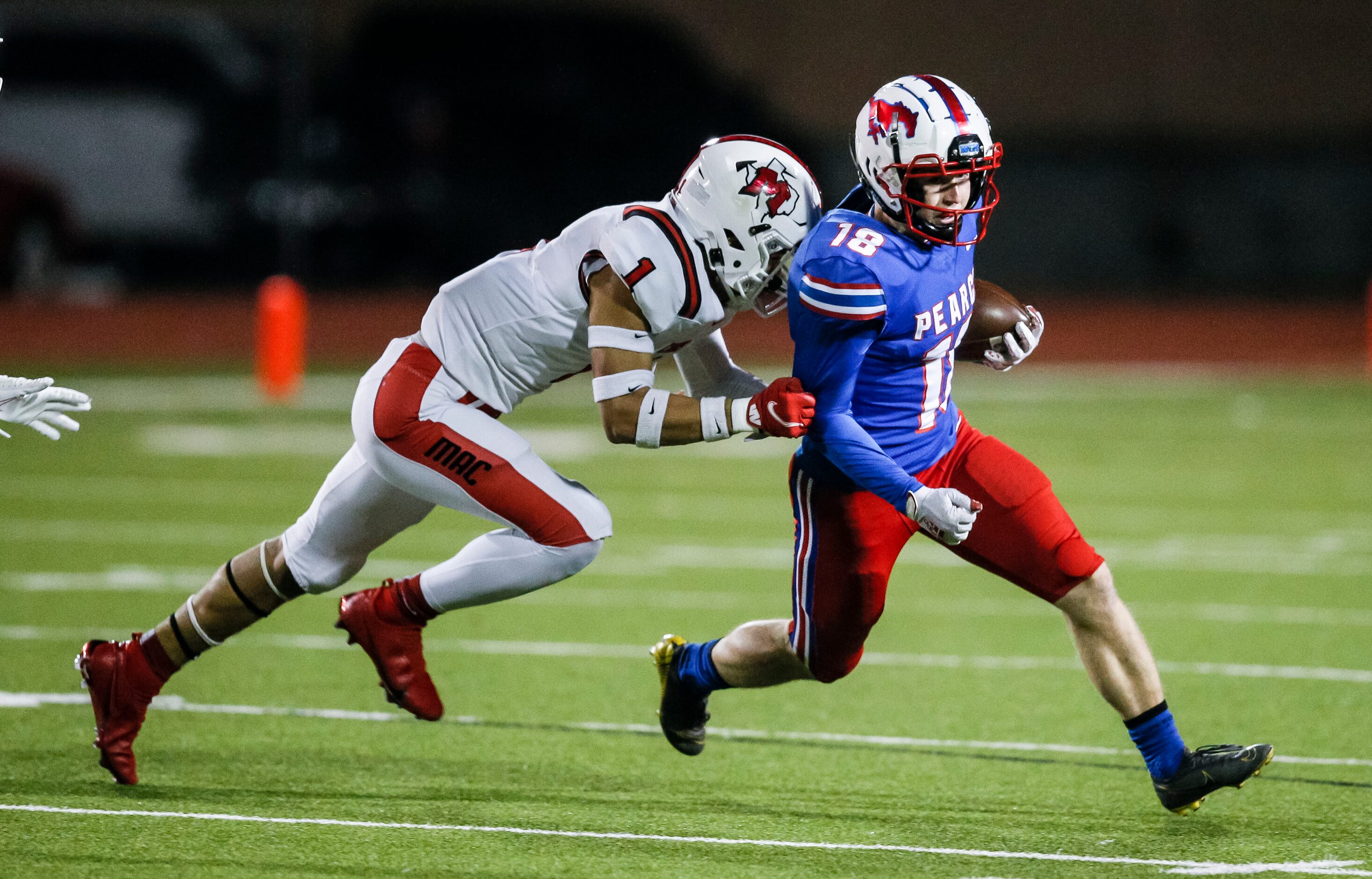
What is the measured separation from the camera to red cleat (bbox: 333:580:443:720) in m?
4.86

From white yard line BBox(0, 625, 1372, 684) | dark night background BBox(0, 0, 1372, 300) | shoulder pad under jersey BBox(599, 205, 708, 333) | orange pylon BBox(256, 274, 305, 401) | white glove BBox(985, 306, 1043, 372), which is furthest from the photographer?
dark night background BBox(0, 0, 1372, 300)

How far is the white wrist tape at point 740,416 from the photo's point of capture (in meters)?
4.47

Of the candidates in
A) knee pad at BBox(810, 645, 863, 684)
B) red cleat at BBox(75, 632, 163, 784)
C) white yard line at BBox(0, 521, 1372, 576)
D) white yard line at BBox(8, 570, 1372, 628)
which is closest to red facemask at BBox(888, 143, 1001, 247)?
knee pad at BBox(810, 645, 863, 684)

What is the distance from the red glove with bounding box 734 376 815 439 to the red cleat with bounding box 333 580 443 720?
43.1 inches

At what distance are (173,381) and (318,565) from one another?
13800 mm

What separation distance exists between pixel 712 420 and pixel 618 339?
0.98 feet

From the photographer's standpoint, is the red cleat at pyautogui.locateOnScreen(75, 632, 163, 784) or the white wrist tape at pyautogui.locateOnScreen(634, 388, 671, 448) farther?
the red cleat at pyautogui.locateOnScreen(75, 632, 163, 784)

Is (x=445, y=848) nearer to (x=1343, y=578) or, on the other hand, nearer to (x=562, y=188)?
(x=1343, y=578)

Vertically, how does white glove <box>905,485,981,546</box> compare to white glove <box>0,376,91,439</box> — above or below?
below

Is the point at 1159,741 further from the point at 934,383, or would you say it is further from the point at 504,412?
the point at 504,412

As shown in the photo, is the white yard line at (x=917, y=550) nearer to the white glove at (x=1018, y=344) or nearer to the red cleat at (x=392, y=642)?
the red cleat at (x=392, y=642)

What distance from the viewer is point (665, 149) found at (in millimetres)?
22859

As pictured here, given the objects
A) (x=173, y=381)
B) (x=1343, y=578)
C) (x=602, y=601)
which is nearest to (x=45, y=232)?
(x=173, y=381)

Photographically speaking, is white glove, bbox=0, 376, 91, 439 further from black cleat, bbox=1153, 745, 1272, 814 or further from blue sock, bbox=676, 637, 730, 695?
black cleat, bbox=1153, 745, 1272, 814
